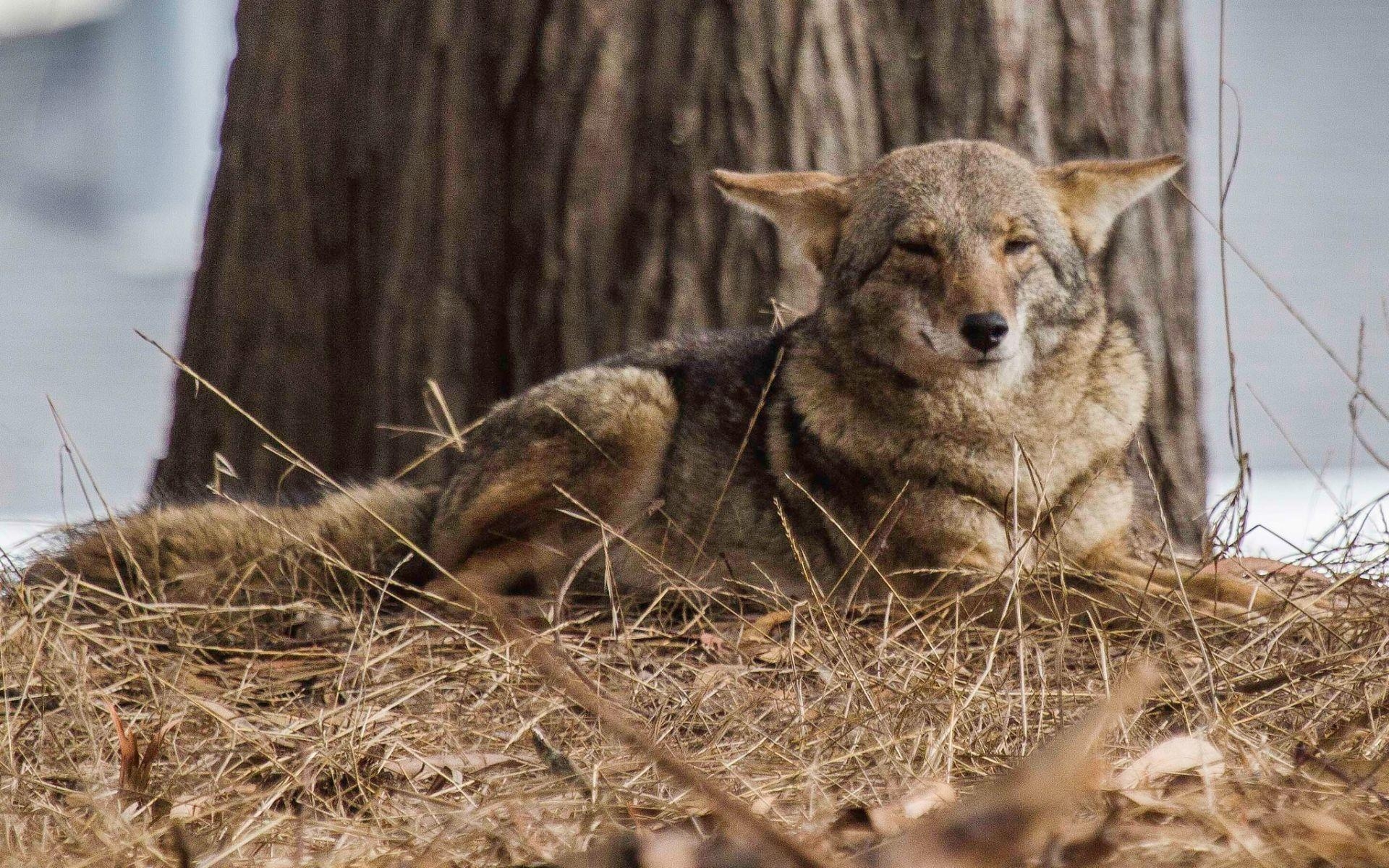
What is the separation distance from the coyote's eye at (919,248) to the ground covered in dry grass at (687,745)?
1.21 meters

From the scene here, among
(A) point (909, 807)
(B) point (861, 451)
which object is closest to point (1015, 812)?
(A) point (909, 807)

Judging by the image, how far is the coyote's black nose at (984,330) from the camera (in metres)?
3.73

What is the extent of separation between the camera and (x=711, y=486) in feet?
14.8

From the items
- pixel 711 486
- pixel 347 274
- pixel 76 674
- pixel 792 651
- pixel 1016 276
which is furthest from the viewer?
pixel 347 274

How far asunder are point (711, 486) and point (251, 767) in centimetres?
225

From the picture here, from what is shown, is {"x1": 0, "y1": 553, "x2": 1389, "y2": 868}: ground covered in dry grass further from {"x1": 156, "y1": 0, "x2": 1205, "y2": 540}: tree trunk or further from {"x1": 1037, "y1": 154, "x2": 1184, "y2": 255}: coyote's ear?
{"x1": 156, "y1": 0, "x2": 1205, "y2": 540}: tree trunk

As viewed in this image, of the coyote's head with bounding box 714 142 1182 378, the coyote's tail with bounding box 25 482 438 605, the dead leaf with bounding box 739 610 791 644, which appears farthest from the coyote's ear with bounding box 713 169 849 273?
the coyote's tail with bounding box 25 482 438 605

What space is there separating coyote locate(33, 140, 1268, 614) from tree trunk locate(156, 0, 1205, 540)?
1.33 feet

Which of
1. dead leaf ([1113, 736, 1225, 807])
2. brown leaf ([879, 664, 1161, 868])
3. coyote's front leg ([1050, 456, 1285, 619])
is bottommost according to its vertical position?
coyote's front leg ([1050, 456, 1285, 619])

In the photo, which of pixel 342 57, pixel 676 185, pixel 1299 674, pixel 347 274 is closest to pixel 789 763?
pixel 1299 674

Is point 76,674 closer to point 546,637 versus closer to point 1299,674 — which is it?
point 546,637

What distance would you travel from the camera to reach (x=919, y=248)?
4012mm

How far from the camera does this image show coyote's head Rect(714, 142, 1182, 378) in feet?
12.7

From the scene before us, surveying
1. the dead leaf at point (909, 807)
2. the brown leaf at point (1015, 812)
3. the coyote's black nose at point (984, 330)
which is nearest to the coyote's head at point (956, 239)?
the coyote's black nose at point (984, 330)
